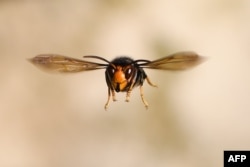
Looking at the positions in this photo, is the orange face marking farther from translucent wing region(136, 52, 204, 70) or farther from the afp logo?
the afp logo

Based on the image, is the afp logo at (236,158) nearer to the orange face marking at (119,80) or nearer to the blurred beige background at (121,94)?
the blurred beige background at (121,94)

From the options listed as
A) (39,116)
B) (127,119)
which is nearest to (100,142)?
(127,119)

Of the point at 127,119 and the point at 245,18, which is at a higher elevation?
the point at 245,18

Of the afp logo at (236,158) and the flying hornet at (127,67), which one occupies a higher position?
the flying hornet at (127,67)

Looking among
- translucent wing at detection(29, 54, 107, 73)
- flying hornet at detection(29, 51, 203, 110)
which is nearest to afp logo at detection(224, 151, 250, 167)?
flying hornet at detection(29, 51, 203, 110)

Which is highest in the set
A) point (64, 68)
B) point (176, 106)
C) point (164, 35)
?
point (164, 35)

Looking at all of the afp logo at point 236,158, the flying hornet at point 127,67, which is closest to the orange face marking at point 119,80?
the flying hornet at point 127,67

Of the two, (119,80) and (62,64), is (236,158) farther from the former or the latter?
(62,64)

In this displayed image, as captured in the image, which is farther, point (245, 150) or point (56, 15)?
point (56, 15)

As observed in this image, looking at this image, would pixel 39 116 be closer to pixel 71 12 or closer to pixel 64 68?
pixel 64 68
